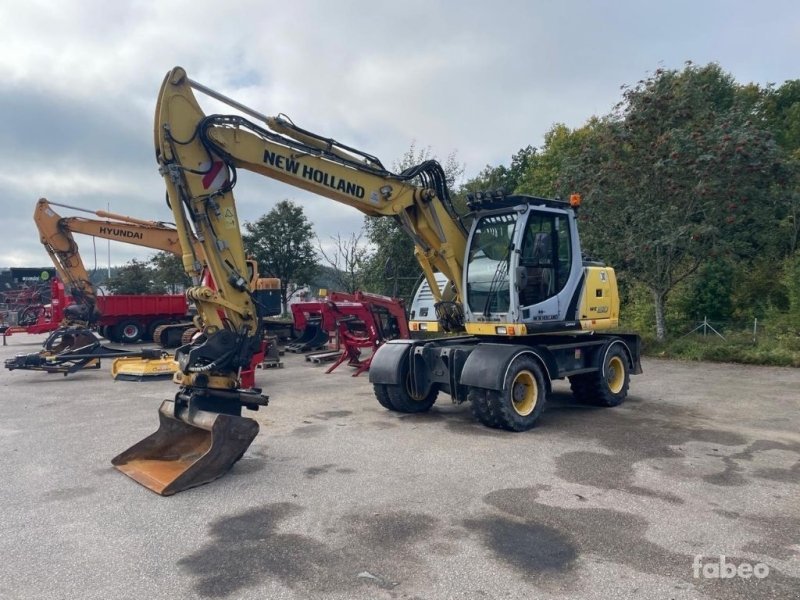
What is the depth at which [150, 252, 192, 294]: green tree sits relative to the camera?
34625 mm

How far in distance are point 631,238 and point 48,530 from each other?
A: 14.8 metres

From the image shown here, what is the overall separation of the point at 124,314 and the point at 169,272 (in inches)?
592

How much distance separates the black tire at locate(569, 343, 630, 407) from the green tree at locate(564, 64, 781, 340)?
20.7ft

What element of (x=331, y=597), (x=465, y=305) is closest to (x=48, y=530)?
(x=331, y=597)

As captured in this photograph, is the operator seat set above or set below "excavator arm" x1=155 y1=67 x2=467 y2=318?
below

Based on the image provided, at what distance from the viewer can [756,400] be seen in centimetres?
966

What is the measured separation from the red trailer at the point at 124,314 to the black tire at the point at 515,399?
16.5 m

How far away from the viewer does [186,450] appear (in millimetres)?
6211

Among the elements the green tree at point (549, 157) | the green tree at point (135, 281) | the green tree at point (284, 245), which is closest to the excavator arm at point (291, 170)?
the green tree at point (284, 245)

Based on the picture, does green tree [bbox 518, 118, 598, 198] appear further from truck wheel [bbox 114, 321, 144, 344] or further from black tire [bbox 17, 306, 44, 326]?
black tire [bbox 17, 306, 44, 326]

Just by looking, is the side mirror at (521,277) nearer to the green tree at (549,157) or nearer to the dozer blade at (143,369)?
the dozer blade at (143,369)

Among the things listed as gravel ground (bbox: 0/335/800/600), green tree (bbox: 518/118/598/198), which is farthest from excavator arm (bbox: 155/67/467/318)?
green tree (bbox: 518/118/598/198)

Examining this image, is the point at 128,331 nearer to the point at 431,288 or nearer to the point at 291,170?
the point at 431,288

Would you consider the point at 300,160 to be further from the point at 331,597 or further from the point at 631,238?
the point at 631,238
